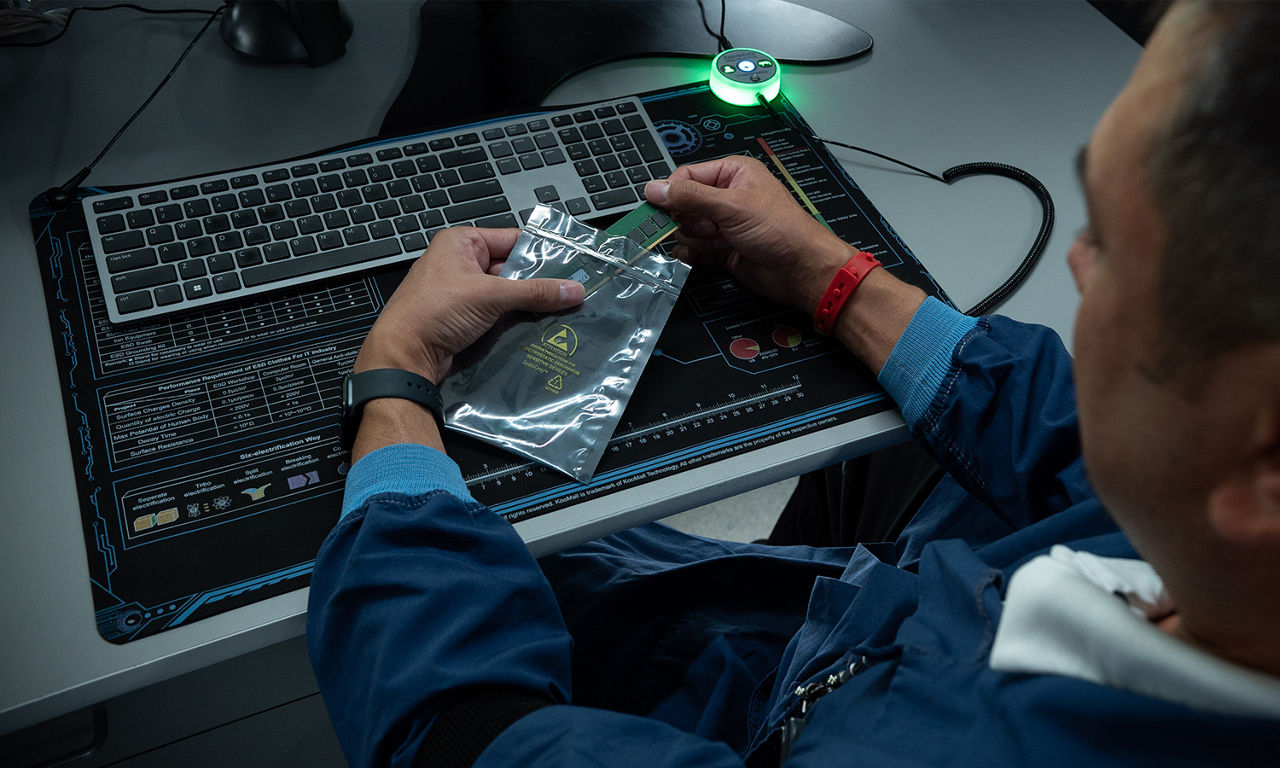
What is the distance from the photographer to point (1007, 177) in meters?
1.03

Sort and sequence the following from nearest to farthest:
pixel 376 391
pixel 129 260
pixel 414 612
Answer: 1. pixel 414 612
2. pixel 376 391
3. pixel 129 260

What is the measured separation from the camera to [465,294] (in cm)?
78

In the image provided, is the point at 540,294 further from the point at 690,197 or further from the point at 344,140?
the point at 344,140

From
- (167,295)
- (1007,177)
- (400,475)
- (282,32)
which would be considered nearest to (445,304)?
(400,475)

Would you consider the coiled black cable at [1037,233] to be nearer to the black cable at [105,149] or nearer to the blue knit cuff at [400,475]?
the blue knit cuff at [400,475]

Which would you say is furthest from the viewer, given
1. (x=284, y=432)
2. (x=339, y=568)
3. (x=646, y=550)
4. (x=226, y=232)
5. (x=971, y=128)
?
(x=971, y=128)

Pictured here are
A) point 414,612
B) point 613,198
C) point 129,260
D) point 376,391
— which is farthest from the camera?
point 613,198

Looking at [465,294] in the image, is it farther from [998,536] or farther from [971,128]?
[971,128]

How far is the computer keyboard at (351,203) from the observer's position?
0.83 m

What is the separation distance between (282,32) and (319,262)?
38 cm

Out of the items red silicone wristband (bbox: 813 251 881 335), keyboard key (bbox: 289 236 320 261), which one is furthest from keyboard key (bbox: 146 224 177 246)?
red silicone wristband (bbox: 813 251 881 335)

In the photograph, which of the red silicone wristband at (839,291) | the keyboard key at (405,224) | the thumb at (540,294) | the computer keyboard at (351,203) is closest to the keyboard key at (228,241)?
the computer keyboard at (351,203)

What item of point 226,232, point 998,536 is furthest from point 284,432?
point 998,536

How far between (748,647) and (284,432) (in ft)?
1.43
